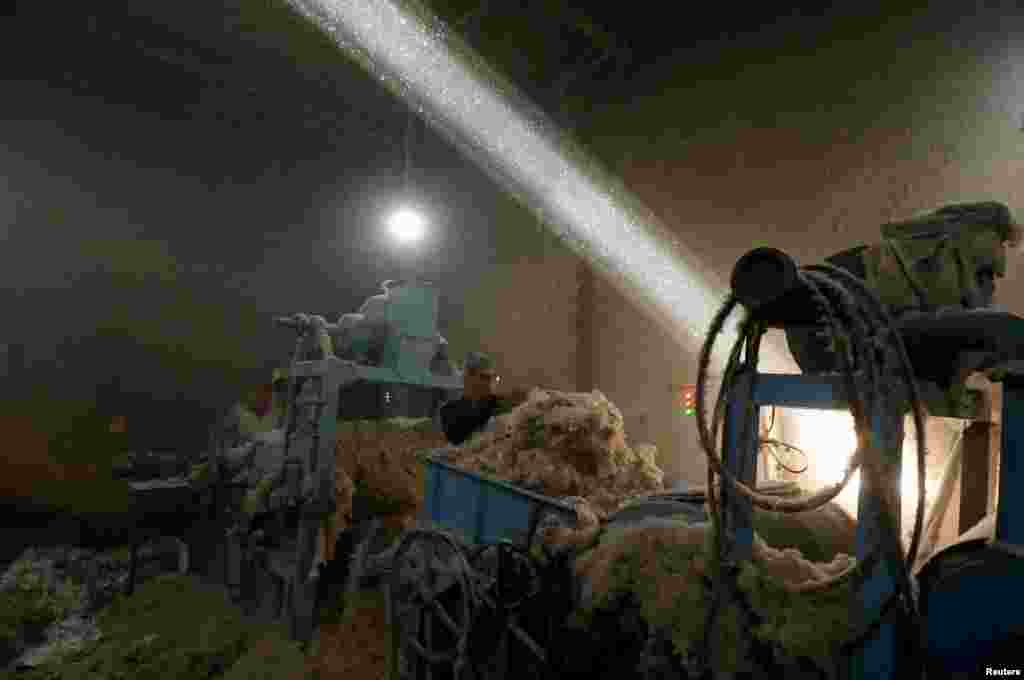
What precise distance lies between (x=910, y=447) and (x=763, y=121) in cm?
658

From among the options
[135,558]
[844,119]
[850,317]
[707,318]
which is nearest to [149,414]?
[135,558]

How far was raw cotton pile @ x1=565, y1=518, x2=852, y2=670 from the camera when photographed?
279 cm

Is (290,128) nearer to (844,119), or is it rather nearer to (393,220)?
(393,220)

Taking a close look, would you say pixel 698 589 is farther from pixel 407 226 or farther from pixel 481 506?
pixel 407 226

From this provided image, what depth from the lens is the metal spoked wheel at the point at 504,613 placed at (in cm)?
404

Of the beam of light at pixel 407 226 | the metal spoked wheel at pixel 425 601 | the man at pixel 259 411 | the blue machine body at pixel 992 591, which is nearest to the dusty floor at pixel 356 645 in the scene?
the metal spoked wheel at pixel 425 601

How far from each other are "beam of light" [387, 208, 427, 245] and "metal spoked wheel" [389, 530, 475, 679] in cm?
889

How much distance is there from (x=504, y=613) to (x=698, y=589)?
1.65 meters

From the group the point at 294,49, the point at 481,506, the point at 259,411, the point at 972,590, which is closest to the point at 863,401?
the point at 972,590

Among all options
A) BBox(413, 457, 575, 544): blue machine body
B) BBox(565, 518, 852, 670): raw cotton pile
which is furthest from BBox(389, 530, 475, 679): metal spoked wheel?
BBox(565, 518, 852, 670): raw cotton pile

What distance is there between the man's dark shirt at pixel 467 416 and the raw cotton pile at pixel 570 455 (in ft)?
2.53

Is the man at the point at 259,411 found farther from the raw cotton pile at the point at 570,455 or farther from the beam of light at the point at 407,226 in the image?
the raw cotton pile at the point at 570,455

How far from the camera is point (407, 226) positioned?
1273cm

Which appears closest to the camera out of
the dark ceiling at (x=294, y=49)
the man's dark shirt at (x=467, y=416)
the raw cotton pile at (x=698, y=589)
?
the raw cotton pile at (x=698, y=589)
